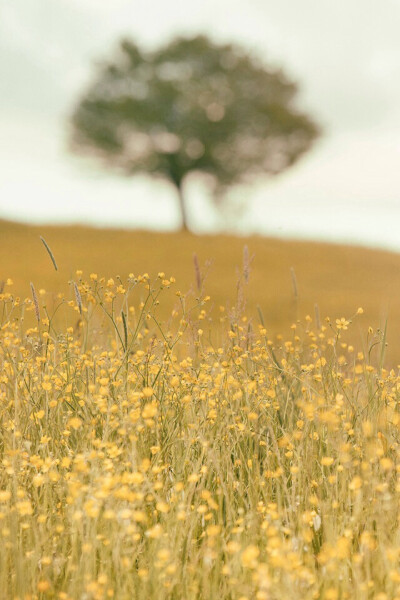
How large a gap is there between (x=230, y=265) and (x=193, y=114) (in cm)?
1418

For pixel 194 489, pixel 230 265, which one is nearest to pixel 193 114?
pixel 230 265

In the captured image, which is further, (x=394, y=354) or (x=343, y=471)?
(x=394, y=354)

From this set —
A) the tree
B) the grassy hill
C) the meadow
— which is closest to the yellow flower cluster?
the meadow

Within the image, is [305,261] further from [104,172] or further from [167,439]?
[167,439]

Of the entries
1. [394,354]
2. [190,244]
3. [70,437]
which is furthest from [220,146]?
[70,437]

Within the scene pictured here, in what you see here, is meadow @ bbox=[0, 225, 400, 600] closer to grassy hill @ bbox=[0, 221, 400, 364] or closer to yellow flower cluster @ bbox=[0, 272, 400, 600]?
yellow flower cluster @ bbox=[0, 272, 400, 600]

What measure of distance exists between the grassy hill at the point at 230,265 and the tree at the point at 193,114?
8.65 metres

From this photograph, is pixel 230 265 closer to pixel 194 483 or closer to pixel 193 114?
pixel 193 114

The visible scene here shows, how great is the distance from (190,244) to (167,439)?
19735mm

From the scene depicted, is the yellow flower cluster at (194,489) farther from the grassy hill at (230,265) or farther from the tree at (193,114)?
the tree at (193,114)

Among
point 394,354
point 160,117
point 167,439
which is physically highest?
point 160,117

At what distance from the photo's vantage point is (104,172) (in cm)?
3506

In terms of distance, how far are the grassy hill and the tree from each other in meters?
8.65

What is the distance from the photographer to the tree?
33156 mm
